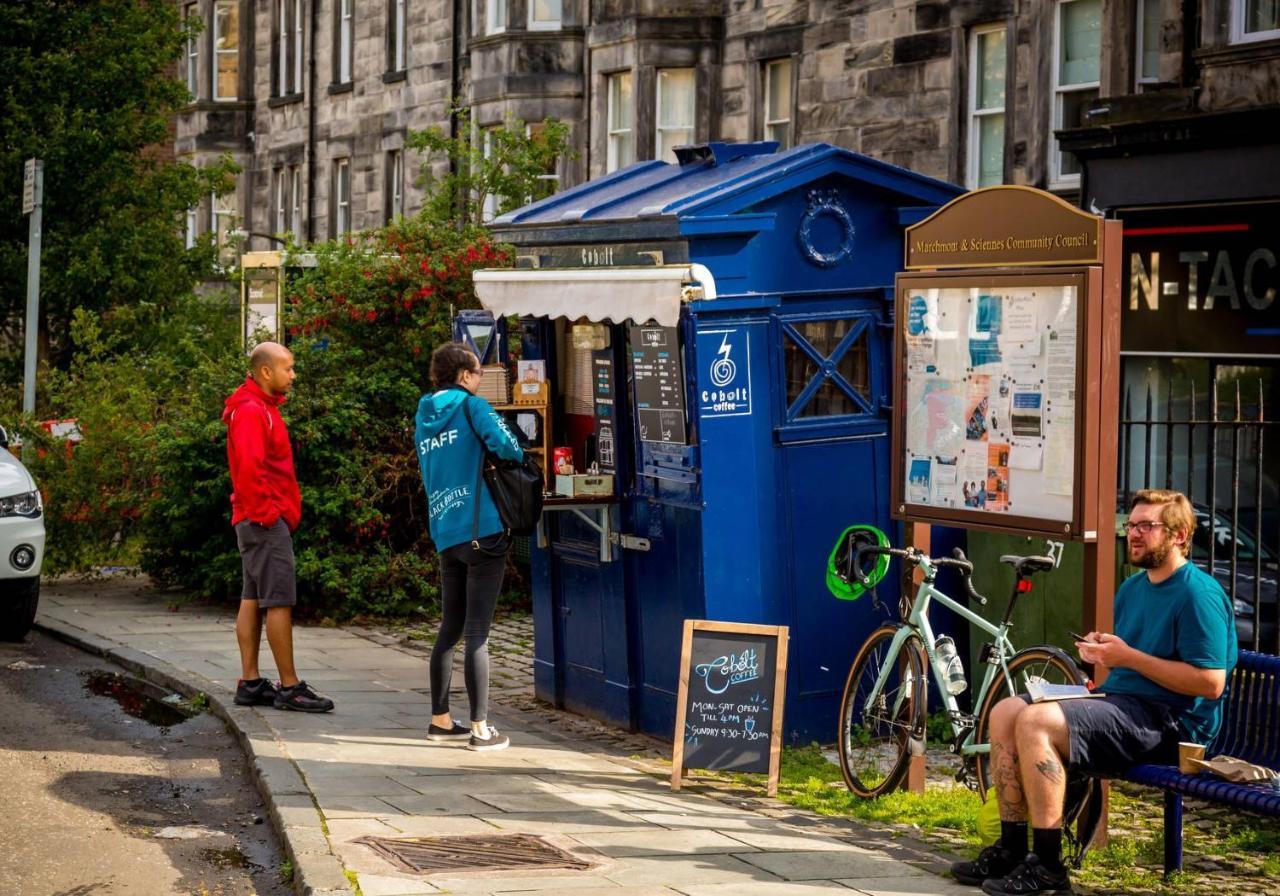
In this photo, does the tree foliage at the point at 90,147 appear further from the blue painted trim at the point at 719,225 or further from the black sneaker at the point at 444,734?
the blue painted trim at the point at 719,225

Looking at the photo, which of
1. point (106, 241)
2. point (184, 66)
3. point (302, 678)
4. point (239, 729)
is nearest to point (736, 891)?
point (239, 729)

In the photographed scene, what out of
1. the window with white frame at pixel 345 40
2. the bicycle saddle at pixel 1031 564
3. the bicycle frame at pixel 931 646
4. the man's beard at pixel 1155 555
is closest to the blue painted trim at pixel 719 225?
the bicycle frame at pixel 931 646

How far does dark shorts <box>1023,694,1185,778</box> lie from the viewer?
703cm

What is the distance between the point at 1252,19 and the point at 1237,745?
37.0 ft

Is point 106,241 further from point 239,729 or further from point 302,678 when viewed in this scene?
point 239,729

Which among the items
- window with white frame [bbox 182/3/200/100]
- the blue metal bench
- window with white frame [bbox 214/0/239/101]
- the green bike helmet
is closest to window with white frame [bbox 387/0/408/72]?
window with white frame [bbox 214/0/239/101]

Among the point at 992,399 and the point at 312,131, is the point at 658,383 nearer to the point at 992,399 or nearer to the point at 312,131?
the point at 992,399

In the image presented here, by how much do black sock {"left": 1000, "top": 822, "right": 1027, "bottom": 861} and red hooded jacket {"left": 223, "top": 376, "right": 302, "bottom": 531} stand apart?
4.84 meters

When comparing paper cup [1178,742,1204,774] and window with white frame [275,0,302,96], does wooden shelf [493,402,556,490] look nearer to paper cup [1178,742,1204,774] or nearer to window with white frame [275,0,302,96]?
paper cup [1178,742,1204,774]

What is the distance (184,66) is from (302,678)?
35147mm

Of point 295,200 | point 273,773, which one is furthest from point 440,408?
point 295,200

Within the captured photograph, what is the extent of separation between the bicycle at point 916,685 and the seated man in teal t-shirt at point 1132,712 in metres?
0.53

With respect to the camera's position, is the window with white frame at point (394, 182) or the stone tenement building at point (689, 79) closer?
the stone tenement building at point (689, 79)

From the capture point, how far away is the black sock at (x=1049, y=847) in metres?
6.92
